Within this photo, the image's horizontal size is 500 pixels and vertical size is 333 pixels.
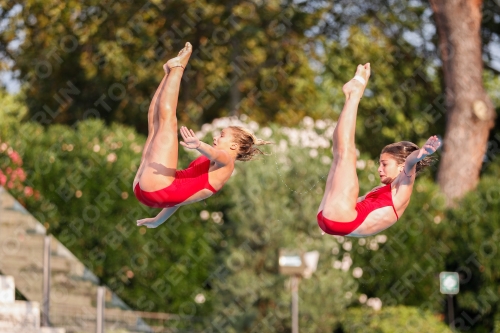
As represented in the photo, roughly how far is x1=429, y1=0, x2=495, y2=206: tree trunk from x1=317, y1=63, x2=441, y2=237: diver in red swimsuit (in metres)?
16.7

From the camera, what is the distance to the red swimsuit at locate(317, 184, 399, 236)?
7395 mm

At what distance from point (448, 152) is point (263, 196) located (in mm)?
5574

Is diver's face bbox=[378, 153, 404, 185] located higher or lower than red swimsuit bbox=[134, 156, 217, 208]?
lower

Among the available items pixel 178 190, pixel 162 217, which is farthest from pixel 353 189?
pixel 162 217

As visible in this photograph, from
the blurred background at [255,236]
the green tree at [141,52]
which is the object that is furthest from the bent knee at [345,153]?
the green tree at [141,52]

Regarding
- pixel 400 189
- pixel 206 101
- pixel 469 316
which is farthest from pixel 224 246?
pixel 400 189

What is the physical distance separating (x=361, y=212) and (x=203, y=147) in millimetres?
1299

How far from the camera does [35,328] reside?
17406 millimetres

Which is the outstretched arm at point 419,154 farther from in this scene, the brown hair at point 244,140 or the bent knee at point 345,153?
the brown hair at point 244,140

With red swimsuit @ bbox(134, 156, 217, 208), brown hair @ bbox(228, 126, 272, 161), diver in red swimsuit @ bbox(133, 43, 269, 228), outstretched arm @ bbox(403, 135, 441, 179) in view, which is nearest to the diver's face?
outstretched arm @ bbox(403, 135, 441, 179)

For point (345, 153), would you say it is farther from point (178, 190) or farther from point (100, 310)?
point (100, 310)

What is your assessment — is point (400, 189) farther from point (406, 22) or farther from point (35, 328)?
point (406, 22)

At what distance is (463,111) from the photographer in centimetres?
2598

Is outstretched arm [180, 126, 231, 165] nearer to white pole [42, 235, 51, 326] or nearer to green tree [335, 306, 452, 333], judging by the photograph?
white pole [42, 235, 51, 326]
